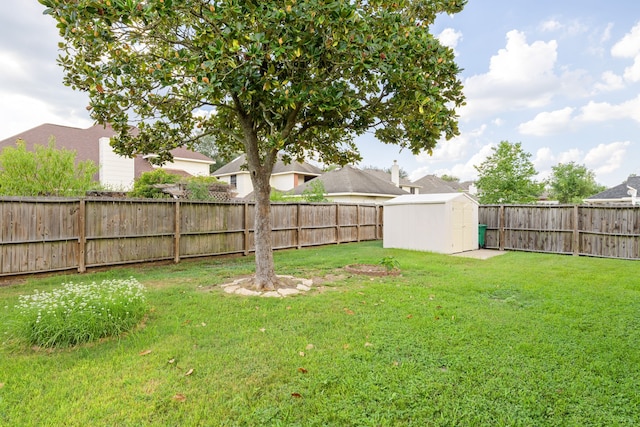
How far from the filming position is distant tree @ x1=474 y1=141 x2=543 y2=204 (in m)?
18.8

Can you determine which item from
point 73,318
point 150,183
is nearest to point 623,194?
point 150,183

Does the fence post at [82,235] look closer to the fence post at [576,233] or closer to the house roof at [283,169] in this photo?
the fence post at [576,233]

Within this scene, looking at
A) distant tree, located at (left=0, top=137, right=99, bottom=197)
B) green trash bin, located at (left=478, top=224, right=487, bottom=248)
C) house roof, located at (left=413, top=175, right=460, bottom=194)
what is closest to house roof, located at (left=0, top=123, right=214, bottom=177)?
distant tree, located at (left=0, top=137, right=99, bottom=197)

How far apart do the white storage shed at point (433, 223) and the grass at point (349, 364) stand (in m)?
5.49

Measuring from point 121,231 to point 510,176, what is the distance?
62.8 ft

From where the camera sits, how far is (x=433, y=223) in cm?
1107

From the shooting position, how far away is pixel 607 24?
782 cm

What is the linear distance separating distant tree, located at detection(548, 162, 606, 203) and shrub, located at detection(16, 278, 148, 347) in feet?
142

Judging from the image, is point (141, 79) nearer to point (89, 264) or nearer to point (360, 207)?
point (89, 264)

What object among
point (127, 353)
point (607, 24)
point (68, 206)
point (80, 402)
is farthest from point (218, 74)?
point (607, 24)

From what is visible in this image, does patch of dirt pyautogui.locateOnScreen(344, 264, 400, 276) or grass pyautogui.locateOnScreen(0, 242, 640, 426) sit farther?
patch of dirt pyautogui.locateOnScreen(344, 264, 400, 276)

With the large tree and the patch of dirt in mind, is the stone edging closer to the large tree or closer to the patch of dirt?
the large tree

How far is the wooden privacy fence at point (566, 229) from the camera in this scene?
31.8ft

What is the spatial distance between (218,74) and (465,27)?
702 centimetres
